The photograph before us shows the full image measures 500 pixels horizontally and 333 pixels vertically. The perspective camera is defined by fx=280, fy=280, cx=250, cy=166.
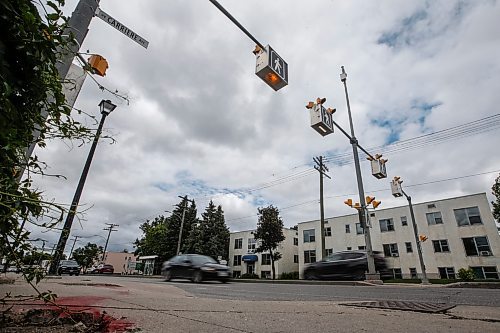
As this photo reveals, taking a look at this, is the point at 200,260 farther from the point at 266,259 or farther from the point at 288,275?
the point at 266,259

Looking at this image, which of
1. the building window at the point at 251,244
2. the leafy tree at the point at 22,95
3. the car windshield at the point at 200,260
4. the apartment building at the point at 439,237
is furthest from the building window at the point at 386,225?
the leafy tree at the point at 22,95

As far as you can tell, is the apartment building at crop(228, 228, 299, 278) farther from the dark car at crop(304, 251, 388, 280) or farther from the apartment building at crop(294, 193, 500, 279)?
the dark car at crop(304, 251, 388, 280)

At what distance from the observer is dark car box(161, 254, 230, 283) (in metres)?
13.6

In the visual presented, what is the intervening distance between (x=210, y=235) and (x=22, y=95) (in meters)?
46.2

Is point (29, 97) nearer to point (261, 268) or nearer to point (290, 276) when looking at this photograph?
point (290, 276)

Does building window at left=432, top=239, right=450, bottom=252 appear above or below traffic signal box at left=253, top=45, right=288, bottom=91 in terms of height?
above

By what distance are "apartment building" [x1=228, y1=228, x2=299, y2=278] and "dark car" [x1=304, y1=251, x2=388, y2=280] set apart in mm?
27294

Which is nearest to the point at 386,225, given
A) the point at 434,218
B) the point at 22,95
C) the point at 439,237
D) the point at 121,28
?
the point at 434,218

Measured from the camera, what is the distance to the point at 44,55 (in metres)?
1.37

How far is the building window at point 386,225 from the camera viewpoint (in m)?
35.1

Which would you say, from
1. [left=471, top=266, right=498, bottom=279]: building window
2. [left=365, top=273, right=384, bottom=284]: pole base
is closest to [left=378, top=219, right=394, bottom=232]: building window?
[left=471, top=266, right=498, bottom=279]: building window

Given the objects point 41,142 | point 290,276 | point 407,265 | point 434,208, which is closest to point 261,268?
point 290,276

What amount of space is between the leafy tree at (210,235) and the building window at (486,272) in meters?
32.4

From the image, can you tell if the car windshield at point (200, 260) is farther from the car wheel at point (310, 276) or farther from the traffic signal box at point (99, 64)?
the traffic signal box at point (99, 64)
